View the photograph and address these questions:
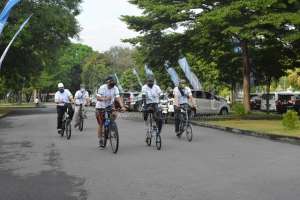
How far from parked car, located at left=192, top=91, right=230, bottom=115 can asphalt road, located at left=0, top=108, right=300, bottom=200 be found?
19.5 metres

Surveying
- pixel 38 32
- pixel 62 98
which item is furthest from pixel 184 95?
pixel 38 32

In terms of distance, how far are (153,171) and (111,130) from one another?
11.2ft

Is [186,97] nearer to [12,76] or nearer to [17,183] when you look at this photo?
[17,183]

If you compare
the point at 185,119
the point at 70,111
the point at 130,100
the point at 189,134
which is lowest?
the point at 189,134

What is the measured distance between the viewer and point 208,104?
35938mm

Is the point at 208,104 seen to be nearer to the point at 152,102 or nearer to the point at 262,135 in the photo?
the point at 262,135

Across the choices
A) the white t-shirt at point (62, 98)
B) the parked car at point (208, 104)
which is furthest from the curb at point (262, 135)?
the parked car at point (208, 104)

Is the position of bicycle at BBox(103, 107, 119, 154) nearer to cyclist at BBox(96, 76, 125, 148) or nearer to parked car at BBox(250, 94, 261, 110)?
cyclist at BBox(96, 76, 125, 148)

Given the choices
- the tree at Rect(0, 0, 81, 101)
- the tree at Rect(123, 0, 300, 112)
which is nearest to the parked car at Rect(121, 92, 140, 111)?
the tree at Rect(0, 0, 81, 101)

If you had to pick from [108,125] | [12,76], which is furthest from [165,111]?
[12,76]

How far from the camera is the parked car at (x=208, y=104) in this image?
35.7 metres

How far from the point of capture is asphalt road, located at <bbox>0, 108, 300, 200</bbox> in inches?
314

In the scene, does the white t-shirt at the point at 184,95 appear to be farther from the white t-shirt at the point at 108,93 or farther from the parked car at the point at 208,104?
the parked car at the point at 208,104

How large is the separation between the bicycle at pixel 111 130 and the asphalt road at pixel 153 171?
264 millimetres
